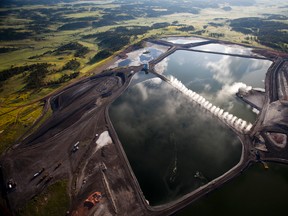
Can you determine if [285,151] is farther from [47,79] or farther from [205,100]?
[47,79]

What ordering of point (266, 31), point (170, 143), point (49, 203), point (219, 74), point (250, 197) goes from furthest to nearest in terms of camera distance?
point (266, 31) < point (219, 74) < point (170, 143) < point (49, 203) < point (250, 197)

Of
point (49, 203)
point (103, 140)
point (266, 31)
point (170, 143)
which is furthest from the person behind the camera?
point (266, 31)

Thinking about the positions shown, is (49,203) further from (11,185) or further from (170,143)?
(170,143)

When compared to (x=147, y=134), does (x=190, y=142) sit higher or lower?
higher

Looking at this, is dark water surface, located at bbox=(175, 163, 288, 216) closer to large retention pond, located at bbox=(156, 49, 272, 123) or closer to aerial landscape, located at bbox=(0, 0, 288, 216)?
aerial landscape, located at bbox=(0, 0, 288, 216)

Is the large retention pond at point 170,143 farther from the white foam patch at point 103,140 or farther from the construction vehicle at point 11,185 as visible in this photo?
the construction vehicle at point 11,185

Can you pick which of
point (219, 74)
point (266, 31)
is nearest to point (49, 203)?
point (219, 74)

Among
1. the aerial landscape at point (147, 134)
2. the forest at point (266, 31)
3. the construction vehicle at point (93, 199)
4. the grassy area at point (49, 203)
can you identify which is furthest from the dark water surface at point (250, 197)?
the forest at point (266, 31)

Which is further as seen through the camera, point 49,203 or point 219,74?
point 219,74
